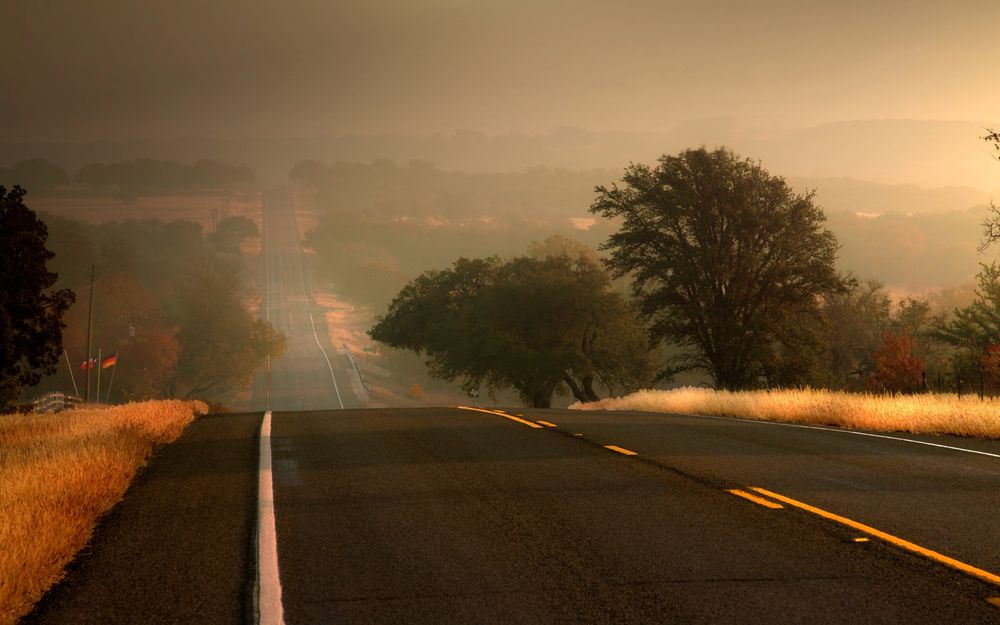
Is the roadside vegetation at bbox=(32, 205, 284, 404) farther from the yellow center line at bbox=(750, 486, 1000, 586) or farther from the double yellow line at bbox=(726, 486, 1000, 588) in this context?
the yellow center line at bbox=(750, 486, 1000, 586)

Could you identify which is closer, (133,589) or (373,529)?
(133,589)

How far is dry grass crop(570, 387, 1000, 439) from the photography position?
15383mm

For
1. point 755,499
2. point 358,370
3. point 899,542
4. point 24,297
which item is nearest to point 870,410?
point 755,499

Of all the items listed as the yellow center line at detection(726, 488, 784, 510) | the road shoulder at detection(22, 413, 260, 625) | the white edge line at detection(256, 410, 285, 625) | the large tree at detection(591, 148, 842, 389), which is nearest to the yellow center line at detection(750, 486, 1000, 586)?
the yellow center line at detection(726, 488, 784, 510)

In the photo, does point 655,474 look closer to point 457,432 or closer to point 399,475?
point 399,475

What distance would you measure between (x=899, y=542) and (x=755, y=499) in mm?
1803

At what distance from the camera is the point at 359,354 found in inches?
6309

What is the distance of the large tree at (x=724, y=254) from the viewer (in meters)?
39.8

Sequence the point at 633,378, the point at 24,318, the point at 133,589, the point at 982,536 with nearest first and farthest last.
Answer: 1. the point at 133,589
2. the point at 982,536
3. the point at 24,318
4. the point at 633,378

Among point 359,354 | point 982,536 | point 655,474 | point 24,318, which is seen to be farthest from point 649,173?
point 359,354

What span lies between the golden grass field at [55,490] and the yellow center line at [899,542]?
558cm

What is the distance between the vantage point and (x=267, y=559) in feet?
21.6

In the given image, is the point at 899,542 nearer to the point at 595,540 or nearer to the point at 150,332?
the point at 595,540

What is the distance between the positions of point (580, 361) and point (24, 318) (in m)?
28.4
